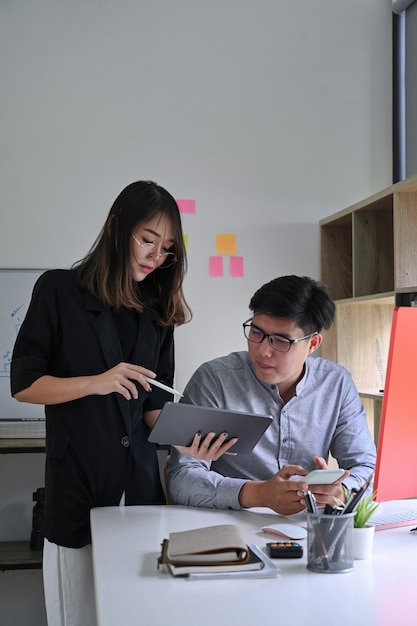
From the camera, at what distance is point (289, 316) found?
1.88m

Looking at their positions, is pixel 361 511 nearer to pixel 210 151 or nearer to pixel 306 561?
pixel 306 561

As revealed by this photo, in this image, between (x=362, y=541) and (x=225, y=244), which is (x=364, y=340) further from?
(x=362, y=541)

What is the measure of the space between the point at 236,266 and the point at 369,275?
585mm

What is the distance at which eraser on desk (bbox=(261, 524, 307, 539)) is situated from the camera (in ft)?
4.74

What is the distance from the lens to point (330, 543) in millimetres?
1255

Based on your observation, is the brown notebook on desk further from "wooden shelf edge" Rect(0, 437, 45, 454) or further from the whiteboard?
the whiteboard

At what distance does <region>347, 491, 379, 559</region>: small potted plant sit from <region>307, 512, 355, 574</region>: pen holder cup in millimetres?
63

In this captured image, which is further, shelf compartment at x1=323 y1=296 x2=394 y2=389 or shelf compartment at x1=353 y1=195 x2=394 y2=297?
shelf compartment at x1=323 y1=296 x2=394 y2=389

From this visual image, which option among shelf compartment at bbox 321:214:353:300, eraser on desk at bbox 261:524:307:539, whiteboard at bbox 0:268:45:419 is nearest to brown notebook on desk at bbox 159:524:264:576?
eraser on desk at bbox 261:524:307:539

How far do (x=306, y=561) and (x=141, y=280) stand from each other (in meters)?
0.88

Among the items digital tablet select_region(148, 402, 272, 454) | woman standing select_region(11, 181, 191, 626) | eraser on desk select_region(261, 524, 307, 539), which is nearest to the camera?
eraser on desk select_region(261, 524, 307, 539)

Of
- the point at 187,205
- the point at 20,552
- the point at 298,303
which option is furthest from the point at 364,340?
the point at 20,552

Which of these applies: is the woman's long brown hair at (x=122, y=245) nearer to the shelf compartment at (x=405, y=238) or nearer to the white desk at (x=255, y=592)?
the white desk at (x=255, y=592)

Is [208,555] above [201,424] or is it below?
below
